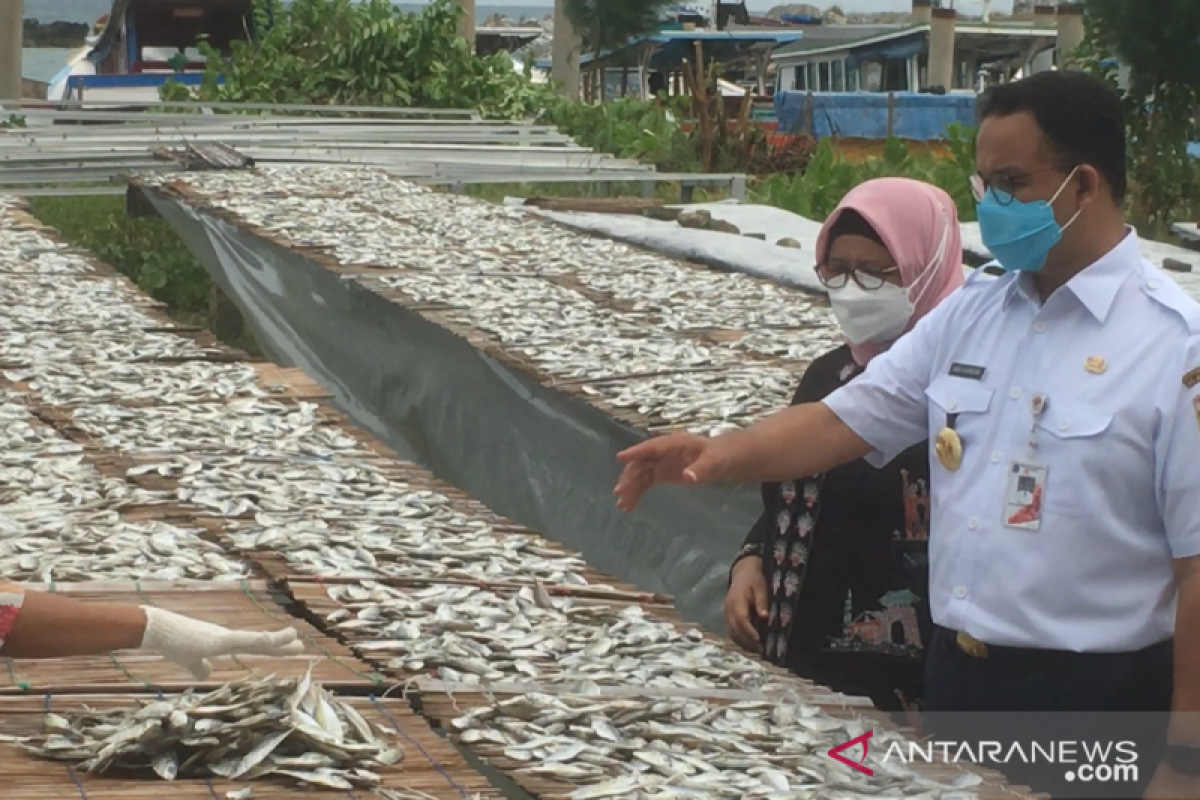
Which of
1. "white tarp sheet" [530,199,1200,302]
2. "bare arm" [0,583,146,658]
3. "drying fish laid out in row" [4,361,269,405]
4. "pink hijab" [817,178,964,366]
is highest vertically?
"pink hijab" [817,178,964,366]

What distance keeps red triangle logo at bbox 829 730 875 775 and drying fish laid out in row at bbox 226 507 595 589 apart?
0.89 metres

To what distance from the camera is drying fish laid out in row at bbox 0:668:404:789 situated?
2.42m

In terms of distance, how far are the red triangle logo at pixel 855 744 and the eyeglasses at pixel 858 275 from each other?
3.21 feet

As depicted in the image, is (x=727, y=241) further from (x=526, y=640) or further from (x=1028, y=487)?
(x=1028, y=487)

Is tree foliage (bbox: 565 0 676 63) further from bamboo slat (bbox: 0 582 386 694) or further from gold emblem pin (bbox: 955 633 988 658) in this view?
gold emblem pin (bbox: 955 633 988 658)

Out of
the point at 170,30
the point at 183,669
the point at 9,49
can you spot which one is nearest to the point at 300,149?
the point at 9,49

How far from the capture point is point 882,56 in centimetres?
4069

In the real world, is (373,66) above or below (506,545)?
above

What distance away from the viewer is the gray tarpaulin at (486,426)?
4.86 meters

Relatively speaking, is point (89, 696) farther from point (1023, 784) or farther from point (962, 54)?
point (962, 54)

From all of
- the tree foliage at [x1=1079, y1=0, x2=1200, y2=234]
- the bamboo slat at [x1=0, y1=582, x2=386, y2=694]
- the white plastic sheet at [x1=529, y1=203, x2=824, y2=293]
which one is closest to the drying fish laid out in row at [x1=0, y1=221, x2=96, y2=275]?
the white plastic sheet at [x1=529, y1=203, x2=824, y2=293]

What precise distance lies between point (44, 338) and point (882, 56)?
120ft

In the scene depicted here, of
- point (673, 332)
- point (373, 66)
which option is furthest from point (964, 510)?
point (373, 66)

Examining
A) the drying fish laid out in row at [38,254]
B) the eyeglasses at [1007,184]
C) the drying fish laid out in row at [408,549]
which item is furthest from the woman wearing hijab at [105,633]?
the drying fish laid out in row at [38,254]
